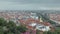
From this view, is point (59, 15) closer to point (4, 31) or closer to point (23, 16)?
point (23, 16)

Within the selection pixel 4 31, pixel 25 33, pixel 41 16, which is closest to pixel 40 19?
pixel 41 16

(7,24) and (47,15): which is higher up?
(7,24)

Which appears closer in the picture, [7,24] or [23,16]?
[7,24]

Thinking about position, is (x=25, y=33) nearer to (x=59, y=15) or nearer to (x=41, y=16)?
(x=41, y=16)

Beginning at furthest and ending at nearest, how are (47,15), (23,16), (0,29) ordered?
(23,16) → (47,15) → (0,29)

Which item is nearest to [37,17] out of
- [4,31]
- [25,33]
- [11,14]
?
[11,14]

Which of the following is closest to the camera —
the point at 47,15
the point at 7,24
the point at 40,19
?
the point at 7,24

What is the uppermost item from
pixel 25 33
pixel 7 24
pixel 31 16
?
pixel 7 24

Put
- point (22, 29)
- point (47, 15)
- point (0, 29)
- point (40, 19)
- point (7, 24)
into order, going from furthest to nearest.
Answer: point (47, 15) → point (40, 19) → point (22, 29) → point (7, 24) → point (0, 29)

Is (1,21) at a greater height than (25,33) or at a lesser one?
greater
